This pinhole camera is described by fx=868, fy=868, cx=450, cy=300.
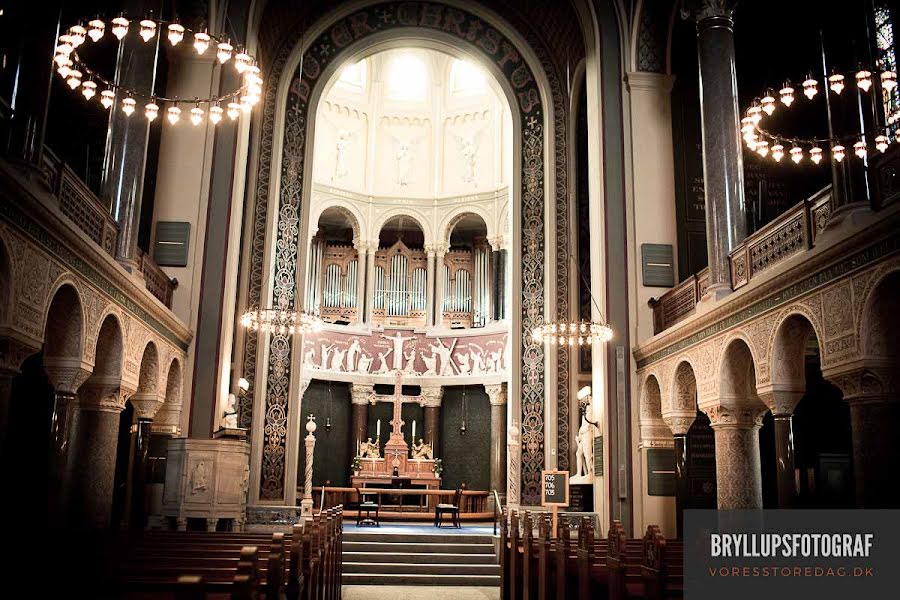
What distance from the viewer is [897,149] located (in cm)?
839

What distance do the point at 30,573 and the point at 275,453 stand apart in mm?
12628

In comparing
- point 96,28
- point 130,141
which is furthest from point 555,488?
point 96,28

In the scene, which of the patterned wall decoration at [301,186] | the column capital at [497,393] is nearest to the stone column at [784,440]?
the patterned wall decoration at [301,186]

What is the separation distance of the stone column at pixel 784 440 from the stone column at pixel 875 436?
162 centimetres

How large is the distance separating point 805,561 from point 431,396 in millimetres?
19420

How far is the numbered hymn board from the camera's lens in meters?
14.4

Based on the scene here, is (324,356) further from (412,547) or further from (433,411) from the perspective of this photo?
(412,547)

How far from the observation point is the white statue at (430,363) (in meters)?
25.3

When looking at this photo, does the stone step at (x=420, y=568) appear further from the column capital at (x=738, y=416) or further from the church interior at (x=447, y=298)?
the column capital at (x=738, y=416)

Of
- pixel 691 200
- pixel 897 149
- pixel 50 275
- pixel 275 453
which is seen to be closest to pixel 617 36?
pixel 691 200

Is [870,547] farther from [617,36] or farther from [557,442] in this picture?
[617,36]

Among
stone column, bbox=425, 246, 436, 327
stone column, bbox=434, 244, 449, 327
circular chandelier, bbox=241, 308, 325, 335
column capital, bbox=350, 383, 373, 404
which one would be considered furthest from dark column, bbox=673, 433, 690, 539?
stone column, bbox=425, 246, 436, 327

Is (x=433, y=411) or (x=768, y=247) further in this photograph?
(x=433, y=411)

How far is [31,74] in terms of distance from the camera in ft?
29.4
